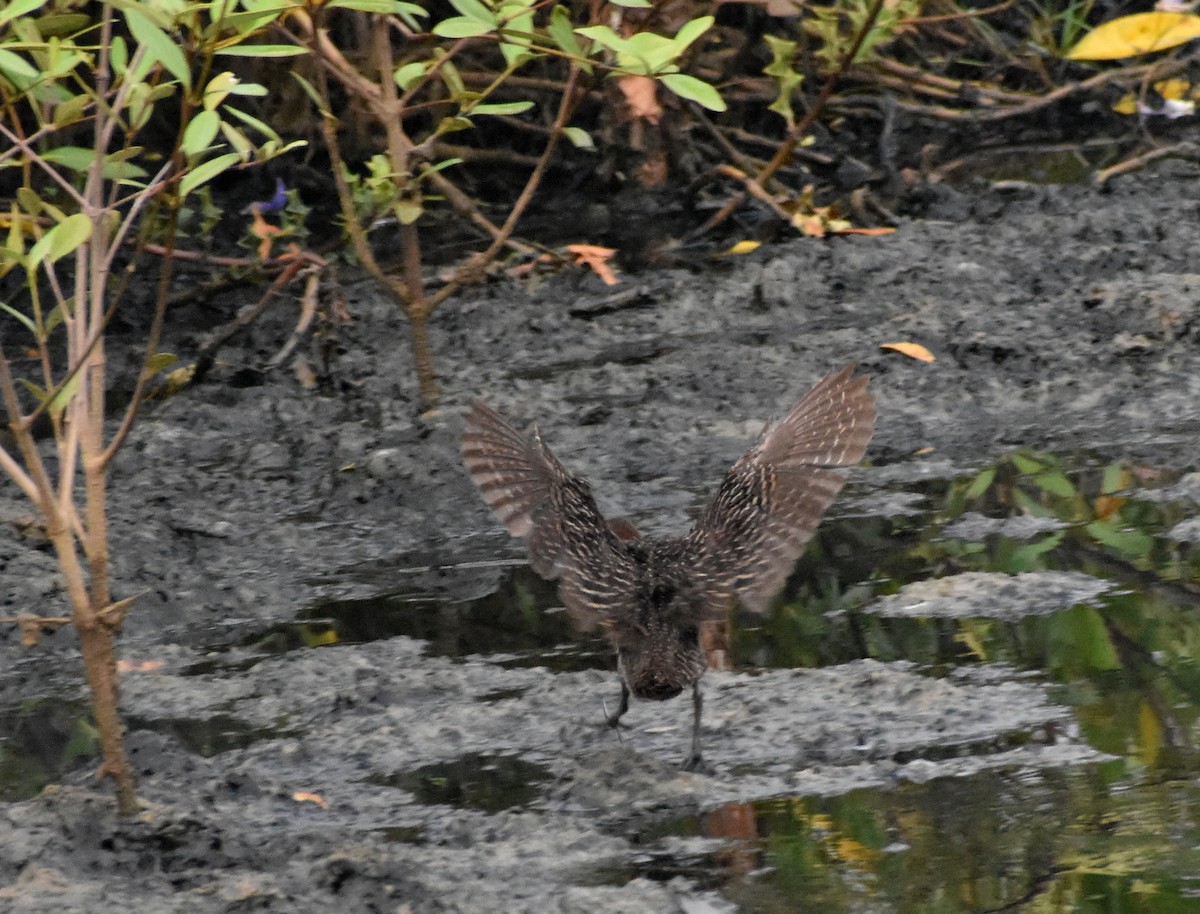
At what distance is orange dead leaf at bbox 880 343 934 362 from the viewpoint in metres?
5.88

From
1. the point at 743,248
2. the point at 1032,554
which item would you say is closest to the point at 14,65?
the point at 1032,554

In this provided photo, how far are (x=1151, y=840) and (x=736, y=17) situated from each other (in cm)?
668

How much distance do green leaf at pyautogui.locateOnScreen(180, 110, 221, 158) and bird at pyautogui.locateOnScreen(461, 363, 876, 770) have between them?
3.85 ft

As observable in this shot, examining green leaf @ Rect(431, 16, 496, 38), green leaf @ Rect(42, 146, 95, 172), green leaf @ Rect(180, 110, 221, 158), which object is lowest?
green leaf @ Rect(42, 146, 95, 172)

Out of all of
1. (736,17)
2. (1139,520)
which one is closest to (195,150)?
(1139,520)

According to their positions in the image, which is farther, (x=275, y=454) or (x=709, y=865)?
(x=275, y=454)

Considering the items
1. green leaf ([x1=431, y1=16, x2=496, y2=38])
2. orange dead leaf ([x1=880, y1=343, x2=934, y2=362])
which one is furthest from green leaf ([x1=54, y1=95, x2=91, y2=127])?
orange dead leaf ([x1=880, y1=343, x2=934, y2=362])

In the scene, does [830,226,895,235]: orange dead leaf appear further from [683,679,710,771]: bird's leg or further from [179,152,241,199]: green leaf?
[179,152,241,199]: green leaf

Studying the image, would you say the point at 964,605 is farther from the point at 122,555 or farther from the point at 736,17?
the point at 736,17

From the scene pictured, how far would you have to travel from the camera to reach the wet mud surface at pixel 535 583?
9.65 feet

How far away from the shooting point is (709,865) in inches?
112

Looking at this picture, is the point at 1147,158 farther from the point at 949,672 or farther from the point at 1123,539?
the point at 949,672

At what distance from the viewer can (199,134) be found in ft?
9.07

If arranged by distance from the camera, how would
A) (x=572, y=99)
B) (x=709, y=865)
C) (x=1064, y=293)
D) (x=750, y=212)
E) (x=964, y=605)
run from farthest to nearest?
(x=750, y=212)
(x=1064, y=293)
(x=572, y=99)
(x=964, y=605)
(x=709, y=865)
